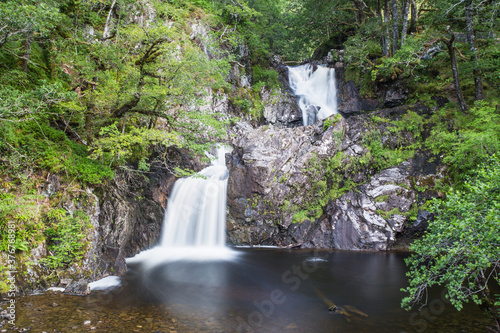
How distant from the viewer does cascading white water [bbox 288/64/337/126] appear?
19312 mm

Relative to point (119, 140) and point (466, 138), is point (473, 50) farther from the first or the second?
point (119, 140)

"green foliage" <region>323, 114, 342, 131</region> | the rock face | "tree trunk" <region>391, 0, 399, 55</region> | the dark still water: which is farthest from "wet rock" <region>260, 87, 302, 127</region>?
the dark still water

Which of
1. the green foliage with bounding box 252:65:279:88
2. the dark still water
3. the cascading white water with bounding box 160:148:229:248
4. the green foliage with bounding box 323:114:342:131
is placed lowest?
the dark still water

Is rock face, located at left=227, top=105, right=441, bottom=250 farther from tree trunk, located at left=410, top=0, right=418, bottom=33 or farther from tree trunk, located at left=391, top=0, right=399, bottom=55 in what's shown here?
tree trunk, located at left=410, top=0, right=418, bottom=33

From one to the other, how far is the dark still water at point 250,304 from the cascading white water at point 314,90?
12164mm

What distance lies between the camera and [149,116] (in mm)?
11172

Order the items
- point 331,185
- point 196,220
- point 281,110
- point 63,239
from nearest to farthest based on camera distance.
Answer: point 63,239 < point 196,220 < point 331,185 < point 281,110

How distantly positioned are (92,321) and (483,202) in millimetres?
7306

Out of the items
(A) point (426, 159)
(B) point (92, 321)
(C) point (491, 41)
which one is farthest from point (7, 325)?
(C) point (491, 41)

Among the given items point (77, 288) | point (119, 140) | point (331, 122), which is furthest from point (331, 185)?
point (77, 288)

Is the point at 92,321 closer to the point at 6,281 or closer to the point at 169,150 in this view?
the point at 6,281

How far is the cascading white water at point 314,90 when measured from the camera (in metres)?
19.3

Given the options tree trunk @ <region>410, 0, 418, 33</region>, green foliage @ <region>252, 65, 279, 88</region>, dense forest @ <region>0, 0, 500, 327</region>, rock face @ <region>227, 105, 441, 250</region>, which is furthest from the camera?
green foliage @ <region>252, 65, 279, 88</region>

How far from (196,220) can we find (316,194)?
6141 mm
